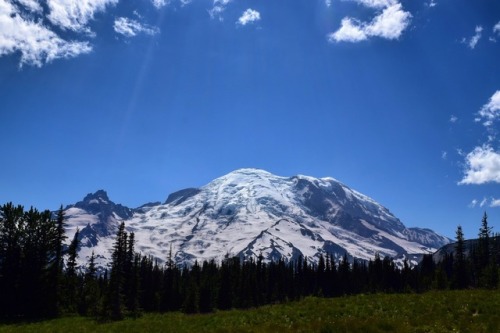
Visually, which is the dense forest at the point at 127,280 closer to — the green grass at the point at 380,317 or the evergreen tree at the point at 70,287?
the evergreen tree at the point at 70,287

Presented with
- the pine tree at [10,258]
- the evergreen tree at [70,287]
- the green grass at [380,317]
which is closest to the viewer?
the green grass at [380,317]

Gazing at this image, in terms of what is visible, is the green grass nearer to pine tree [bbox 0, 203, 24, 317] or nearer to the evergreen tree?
pine tree [bbox 0, 203, 24, 317]

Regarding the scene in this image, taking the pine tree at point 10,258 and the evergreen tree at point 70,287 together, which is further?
the evergreen tree at point 70,287

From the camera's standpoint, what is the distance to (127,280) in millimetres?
85938

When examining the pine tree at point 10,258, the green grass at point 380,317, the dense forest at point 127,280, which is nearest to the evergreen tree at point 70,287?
the dense forest at point 127,280

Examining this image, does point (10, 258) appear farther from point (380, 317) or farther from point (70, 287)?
point (380, 317)

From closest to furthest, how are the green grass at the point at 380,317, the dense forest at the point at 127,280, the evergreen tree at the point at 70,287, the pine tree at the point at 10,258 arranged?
1. the green grass at the point at 380,317
2. the pine tree at the point at 10,258
3. the dense forest at the point at 127,280
4. the evergreen tree at the point at 70,287

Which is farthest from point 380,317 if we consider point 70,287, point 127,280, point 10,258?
point 127,280

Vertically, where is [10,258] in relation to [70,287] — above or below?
above

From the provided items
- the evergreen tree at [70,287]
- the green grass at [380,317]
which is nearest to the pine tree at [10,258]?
the evergreen tree at [70,287]

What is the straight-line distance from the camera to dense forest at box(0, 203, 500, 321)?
52281mm

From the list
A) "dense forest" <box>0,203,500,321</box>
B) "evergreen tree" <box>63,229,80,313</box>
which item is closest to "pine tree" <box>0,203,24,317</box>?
"dense forest" <box>0,203,500,321</box>

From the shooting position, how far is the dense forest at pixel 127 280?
52.3 meters

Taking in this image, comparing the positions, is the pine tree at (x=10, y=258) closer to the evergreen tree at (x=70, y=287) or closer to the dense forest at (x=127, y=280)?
the dense forest at (x=127, y=280)
